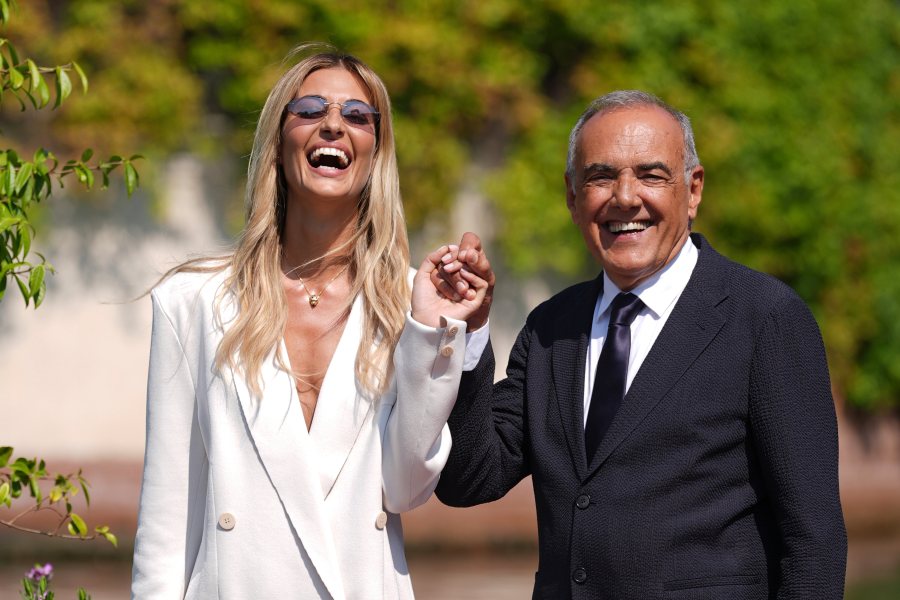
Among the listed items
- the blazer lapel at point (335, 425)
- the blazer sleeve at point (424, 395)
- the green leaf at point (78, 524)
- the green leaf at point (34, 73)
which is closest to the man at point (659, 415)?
the blazer sleeve at point (424, 395)

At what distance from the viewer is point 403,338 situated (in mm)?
2857

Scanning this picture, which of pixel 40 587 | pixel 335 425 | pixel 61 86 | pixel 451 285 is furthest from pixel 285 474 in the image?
pixel 61 86

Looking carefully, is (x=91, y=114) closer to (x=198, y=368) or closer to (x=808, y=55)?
(x=808, y=55)

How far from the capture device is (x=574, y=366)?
9.71ft

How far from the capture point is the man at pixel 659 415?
2664 mm

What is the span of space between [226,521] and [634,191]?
1.11 metres

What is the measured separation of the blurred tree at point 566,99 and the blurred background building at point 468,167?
0.06 feet

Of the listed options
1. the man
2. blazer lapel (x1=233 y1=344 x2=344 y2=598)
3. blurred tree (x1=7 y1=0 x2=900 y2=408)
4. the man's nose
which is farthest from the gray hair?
blurred tree (x1=7 y1=0 x2=900 y2=408)

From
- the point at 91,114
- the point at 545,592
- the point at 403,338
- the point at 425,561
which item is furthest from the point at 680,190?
the point at 91,114

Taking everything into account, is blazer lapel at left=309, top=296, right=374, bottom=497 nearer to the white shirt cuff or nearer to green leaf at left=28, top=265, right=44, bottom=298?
the white shirt cuff

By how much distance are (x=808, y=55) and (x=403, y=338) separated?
31.5ft

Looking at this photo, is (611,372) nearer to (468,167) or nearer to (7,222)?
(7,222)

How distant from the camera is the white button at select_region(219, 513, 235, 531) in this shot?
285cm

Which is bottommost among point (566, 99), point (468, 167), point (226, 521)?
point (226, 521)
